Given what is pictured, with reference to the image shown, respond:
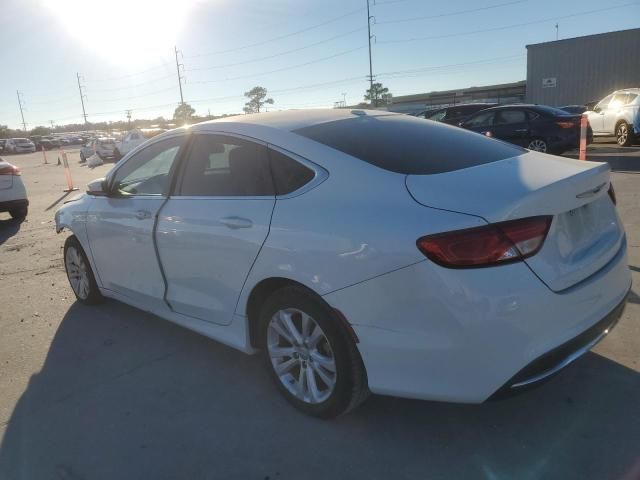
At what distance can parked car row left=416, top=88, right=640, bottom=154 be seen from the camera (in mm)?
12578

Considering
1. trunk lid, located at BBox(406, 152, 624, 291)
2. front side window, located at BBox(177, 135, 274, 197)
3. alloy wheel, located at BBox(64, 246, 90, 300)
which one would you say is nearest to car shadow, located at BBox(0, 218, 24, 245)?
alloy wheel, located at BBox(64, 246, 90, 300)

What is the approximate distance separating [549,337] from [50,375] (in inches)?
128

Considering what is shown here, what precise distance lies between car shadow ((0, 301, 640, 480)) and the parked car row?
951 centimetres

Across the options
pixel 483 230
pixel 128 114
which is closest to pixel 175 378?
pixel 483 230

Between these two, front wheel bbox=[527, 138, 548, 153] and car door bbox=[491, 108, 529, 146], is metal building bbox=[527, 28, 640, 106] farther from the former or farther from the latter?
front wheel bbox=[527, 138, 548, 153]

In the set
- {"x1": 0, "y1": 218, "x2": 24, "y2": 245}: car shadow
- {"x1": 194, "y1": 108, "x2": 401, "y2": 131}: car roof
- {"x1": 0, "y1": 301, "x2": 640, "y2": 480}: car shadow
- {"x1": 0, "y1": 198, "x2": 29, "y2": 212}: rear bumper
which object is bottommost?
{"x1": 0, "y1": 301, "x2": 640, "y2": 480}: car shadow

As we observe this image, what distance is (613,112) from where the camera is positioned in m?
15.3

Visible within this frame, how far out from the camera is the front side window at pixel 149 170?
150 inches

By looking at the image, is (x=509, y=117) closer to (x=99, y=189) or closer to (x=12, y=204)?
(x=12, y=204)

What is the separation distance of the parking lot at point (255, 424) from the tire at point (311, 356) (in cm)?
15

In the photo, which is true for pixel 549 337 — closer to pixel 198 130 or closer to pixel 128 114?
pixel 198 130

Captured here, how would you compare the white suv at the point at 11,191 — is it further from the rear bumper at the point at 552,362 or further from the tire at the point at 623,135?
the tire at the point at 623,135

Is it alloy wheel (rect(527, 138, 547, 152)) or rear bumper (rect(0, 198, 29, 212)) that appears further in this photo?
alloy wheel (rect(527, 138, 547, 152))

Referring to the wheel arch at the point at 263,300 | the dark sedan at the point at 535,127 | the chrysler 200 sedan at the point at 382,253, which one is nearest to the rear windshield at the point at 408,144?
the chrysler 200 sedan at the point at 382,253
